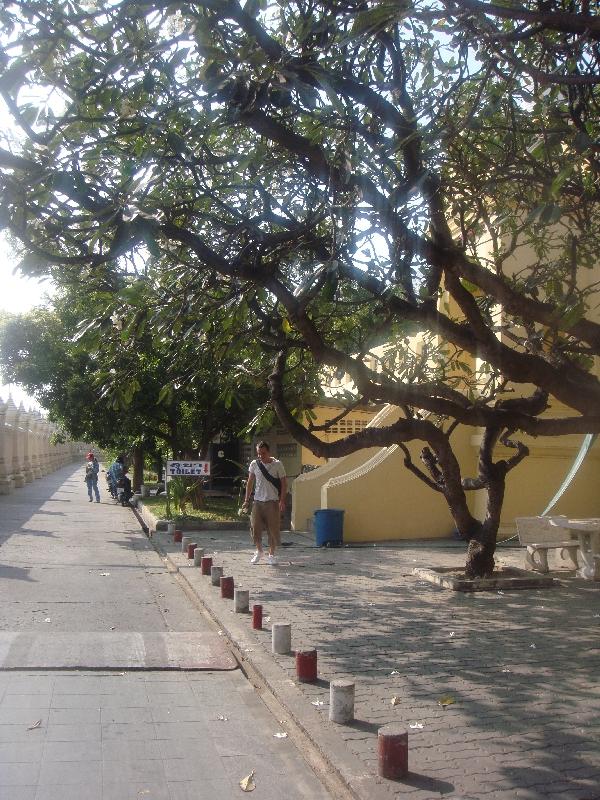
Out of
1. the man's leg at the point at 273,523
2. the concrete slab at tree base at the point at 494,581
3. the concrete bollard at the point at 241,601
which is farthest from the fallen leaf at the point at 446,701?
the man's leg at the point at 273,523

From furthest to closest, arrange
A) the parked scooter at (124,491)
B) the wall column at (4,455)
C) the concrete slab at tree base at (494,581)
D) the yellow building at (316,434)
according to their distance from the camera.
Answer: the wall column at (4,455), the parked scooter at (124,491), the yellow building at (316,434), the concrete slab at tree base at (494,581)

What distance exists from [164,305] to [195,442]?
18.2 meters

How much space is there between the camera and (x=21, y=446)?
147 feet

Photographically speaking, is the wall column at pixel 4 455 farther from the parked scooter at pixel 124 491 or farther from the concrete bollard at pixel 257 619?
the concrete bollard at pixel 257 619

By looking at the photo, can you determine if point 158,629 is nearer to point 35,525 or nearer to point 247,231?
point 247,231

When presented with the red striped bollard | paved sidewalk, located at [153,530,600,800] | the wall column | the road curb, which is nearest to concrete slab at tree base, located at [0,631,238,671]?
the road curb

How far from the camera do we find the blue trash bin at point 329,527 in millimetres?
15867

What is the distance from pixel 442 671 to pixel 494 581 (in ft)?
13.5

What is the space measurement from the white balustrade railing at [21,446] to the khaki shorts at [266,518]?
74.1 ft

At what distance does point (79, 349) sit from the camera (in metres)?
9.37

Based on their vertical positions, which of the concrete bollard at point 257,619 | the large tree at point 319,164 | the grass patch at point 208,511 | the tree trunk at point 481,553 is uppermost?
the large tree at point 319,164

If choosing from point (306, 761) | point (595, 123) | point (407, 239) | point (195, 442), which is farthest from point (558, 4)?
point (195, 442)

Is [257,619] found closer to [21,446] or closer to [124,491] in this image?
[124,491]

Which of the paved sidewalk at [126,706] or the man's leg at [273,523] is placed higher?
the man's leg at [273,523]
